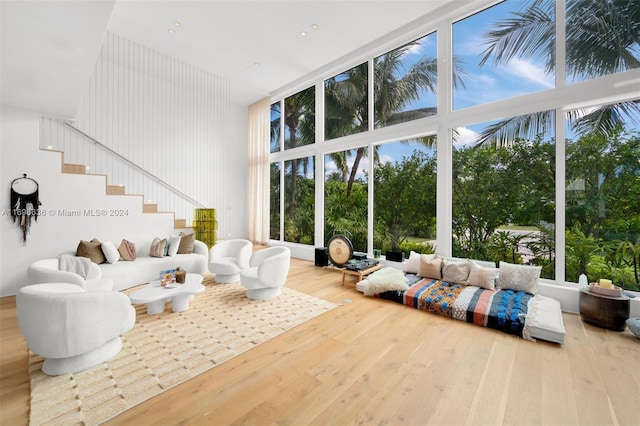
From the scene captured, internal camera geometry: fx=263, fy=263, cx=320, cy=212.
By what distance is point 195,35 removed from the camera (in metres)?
4.84

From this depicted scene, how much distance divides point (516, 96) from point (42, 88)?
6467 mm

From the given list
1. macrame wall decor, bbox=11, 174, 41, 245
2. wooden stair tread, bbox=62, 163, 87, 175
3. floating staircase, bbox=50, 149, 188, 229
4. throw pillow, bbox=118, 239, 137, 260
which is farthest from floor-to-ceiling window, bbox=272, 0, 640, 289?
macrame wall decor, bbox=11, 174, 41, 245

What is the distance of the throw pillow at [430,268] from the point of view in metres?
4.16

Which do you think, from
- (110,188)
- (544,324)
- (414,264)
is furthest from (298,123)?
(544,324)

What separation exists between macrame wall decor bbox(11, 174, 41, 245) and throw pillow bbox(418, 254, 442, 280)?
19.9 ft

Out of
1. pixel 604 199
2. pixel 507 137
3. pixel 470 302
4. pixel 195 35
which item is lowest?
pixel 470 302

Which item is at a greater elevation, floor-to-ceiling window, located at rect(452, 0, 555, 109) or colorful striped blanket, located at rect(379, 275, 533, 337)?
floor-to-ceiling window, located at rect(452, 0, 555, 109)

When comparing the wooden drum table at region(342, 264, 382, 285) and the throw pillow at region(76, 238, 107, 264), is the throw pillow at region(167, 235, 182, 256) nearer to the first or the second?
the throw pillow at region(76, 238, 107, 264)

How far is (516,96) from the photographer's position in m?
3.85

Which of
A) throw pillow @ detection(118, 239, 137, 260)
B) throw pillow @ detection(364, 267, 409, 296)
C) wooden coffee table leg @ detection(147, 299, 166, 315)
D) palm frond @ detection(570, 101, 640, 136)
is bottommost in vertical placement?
wooden coffee table leg @ detection(147, 299, 166, 315)

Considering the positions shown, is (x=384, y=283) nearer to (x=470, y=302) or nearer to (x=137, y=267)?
(x=470, y=302)

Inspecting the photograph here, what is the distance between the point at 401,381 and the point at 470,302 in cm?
171

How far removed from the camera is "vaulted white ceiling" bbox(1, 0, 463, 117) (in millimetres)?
2262

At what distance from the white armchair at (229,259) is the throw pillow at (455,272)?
328cm
